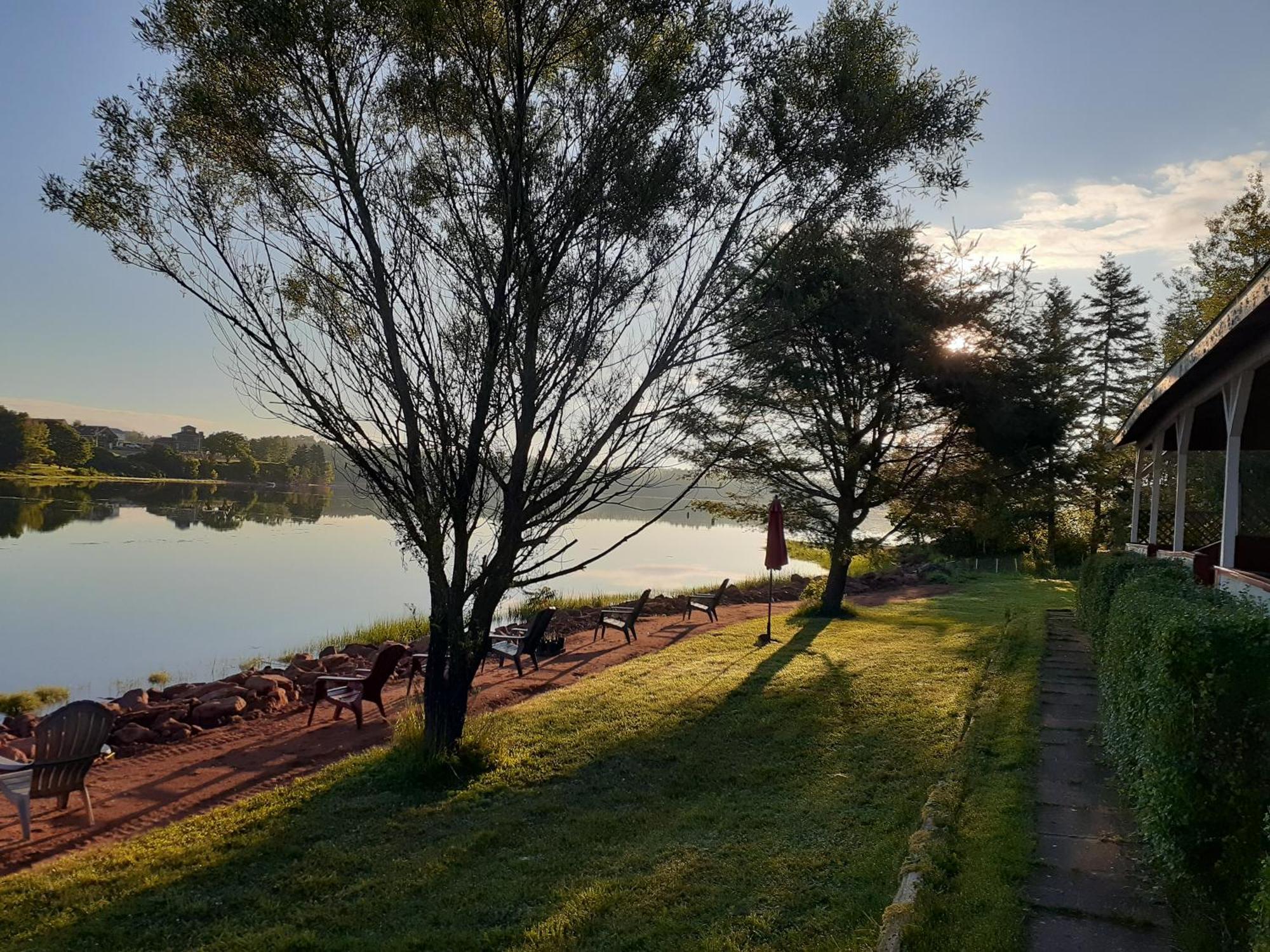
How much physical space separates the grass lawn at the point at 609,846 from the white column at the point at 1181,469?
8.87 feet

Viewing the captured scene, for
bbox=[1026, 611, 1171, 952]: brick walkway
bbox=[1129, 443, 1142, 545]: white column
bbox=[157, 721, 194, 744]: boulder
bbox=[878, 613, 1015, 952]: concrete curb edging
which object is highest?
bbox=[1129, 443, 1142, 545]: white column

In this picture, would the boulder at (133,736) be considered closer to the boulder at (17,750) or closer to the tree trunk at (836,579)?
the boulder at (17,750)

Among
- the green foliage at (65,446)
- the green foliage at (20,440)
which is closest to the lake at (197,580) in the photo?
the green foliage at (20,440)

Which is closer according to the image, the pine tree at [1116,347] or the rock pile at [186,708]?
the rock pile at [186,708]

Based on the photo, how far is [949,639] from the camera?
1234 cm

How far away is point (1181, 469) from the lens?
359 inches

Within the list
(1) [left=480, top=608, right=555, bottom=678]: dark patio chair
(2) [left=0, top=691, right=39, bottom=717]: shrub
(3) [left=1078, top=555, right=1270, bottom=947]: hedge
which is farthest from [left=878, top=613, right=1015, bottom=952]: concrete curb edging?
(2) [left=0, top=691, right=39, bottom=717]: shrub

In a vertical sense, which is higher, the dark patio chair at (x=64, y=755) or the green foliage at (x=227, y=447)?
the green foliage at (x=227, y=447)


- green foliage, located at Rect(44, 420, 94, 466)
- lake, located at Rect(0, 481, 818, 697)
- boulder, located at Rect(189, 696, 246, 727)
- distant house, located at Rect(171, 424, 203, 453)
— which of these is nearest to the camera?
boulder, located at Rect(189, 696, 246, 727)

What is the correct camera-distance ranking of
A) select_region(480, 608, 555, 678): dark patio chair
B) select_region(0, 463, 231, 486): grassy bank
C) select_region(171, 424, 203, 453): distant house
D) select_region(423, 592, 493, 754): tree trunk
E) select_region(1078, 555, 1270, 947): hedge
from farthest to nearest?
select_region(171, 424, 203, 453): distant house → select_region(0, 463, 231, 486): grassy bank → select_region(480, 608, 555, 678): dark patio chair → select_region(423, 592, 493, 754): tree trunk → select_region(1078, 555, 1270, 947): hedge

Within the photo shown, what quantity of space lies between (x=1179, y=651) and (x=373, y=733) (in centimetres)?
722

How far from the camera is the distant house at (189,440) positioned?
8900 cm

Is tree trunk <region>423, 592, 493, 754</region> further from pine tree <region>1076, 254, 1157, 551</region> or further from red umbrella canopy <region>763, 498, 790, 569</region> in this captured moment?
pine tree <region>1076, 254, 1157, 551</region>

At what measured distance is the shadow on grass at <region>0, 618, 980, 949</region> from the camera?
12.8 ft
